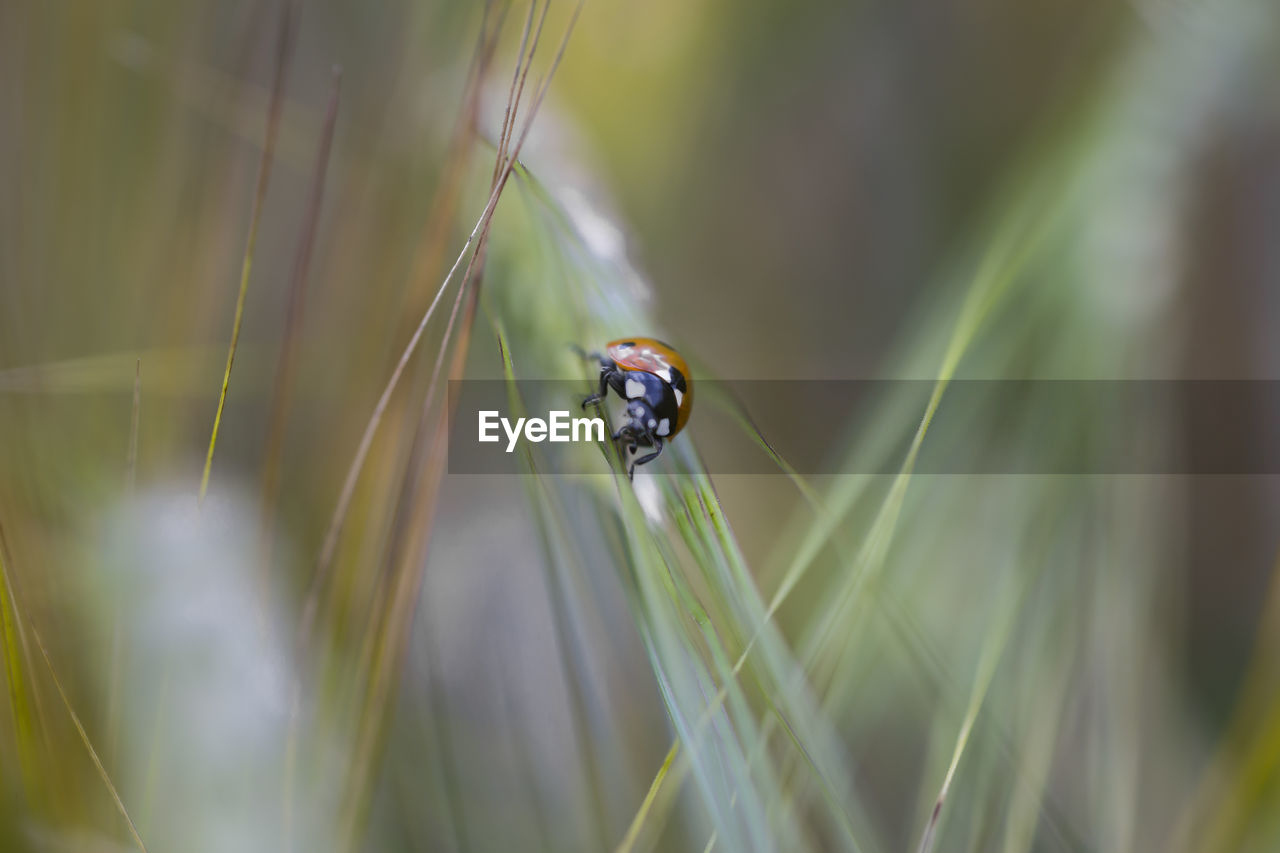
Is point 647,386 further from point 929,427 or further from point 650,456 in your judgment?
point 929,427

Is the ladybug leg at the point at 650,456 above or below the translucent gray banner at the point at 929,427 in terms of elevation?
below

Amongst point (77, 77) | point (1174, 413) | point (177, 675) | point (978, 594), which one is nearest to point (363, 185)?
point (77, 77)

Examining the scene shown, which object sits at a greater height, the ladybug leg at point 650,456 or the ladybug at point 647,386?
the ladybug at point 647,386

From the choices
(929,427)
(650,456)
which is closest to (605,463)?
(650,456)

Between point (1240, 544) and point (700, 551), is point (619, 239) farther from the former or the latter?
point (1240, 544)

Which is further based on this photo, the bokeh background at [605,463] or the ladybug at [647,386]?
the ladybug at [647,386]
